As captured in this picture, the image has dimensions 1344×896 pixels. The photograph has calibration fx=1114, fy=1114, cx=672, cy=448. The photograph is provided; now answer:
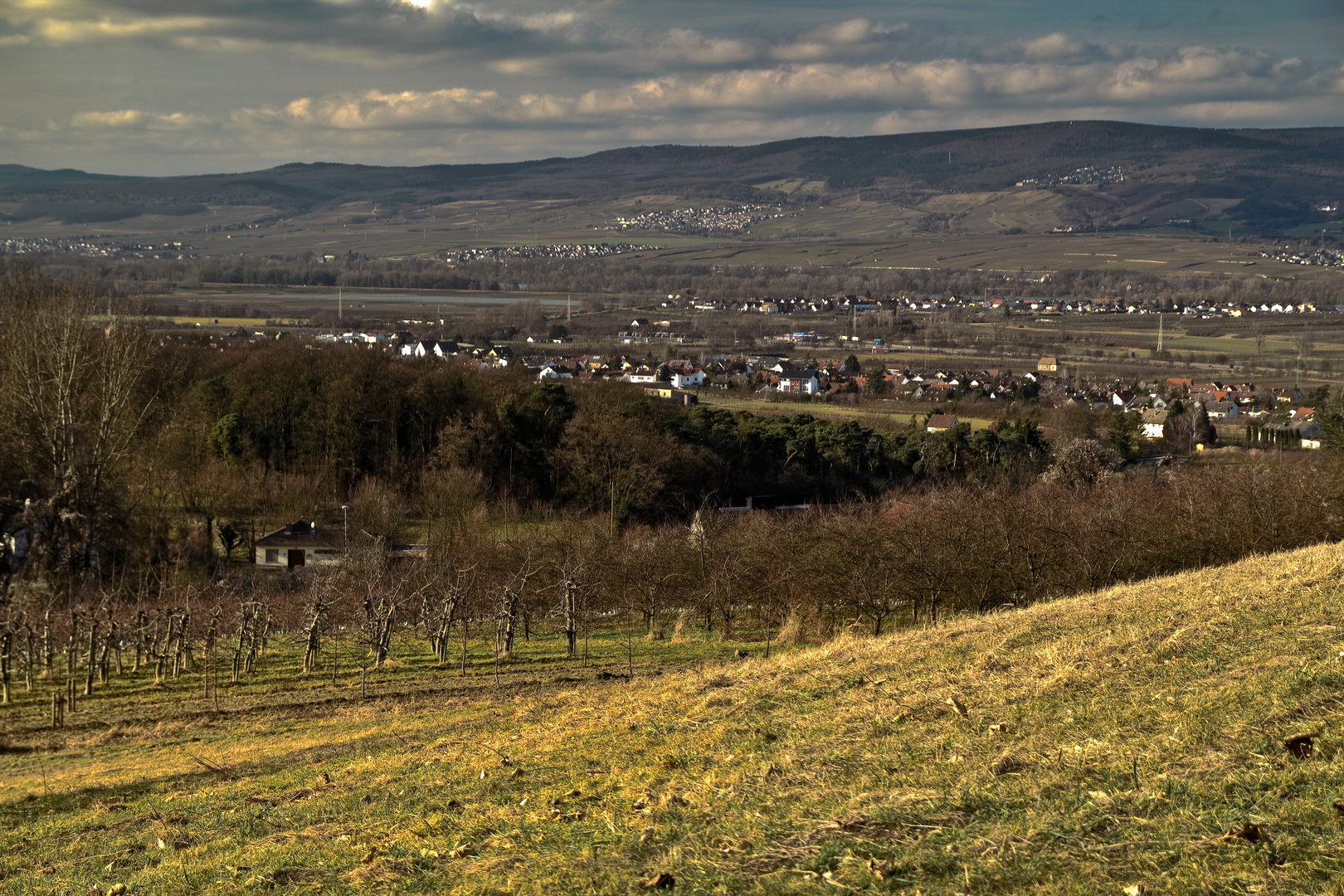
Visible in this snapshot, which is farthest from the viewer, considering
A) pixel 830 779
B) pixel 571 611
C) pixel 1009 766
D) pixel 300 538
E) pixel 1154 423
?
pixel 1154 423

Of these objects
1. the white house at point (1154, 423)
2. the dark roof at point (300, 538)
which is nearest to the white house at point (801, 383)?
the white house at point (1154, 423)

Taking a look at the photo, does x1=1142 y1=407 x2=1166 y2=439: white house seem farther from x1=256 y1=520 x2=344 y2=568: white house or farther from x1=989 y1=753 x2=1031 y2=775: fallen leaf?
x1=989 y1=753 x2=1031 y2=775: fallen leaf

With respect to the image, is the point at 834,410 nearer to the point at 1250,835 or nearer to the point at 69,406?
the point at 69,406

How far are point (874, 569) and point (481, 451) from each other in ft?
89.7

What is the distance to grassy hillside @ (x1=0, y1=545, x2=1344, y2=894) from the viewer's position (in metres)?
6.41

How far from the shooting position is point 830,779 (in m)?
8.64

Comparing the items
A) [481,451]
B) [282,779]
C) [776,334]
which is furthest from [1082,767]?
[776,334]

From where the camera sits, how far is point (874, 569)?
25984 millimetres

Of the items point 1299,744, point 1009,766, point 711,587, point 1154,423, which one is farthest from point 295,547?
point 1154,423

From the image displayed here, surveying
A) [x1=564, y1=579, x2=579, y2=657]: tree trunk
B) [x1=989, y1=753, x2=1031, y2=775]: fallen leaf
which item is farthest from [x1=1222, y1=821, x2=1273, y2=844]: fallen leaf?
[x1=564, y1=579, x2=579, y2=657]: tree trunk

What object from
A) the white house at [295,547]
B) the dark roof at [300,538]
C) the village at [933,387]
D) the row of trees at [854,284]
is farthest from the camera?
the row of trees at [854,284]

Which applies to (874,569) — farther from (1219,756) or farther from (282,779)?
(1219,756)

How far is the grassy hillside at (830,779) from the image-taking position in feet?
21.0

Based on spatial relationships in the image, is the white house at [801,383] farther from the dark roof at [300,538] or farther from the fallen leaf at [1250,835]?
the fallen leaf at [1250,835]
